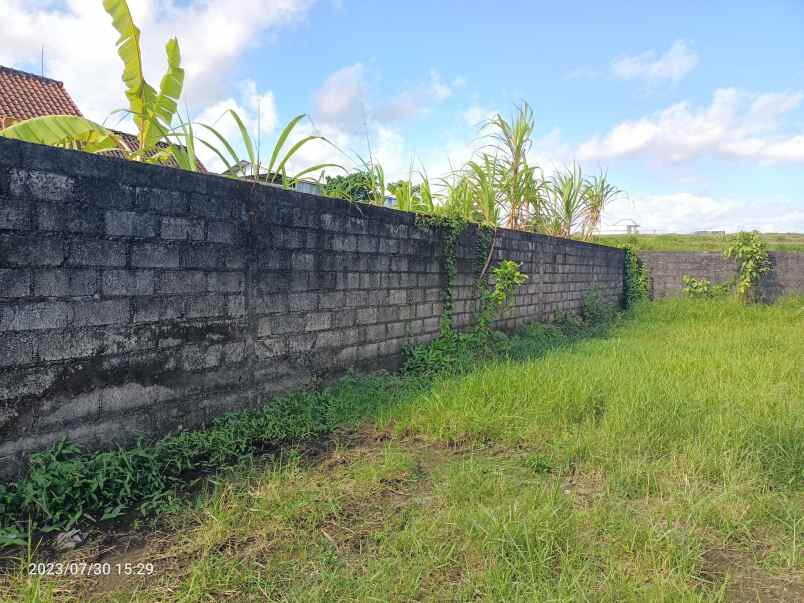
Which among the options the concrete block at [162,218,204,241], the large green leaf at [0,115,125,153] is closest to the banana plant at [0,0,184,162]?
the large green leaf at [0,115,125,153]

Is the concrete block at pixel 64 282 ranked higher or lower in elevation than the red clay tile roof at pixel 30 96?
lower

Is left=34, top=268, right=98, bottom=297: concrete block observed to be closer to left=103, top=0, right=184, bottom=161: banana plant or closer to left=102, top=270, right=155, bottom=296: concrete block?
left=102, top=270, right=155, bottom=296: concrete block

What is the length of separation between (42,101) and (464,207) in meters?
11.8

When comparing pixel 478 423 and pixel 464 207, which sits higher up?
pixel 464 207

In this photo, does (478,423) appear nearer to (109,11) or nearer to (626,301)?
(109,11)

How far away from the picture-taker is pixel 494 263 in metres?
5.96

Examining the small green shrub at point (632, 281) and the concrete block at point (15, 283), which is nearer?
the concrete block at point (15, 283)

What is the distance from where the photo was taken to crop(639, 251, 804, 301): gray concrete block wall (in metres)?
10.7

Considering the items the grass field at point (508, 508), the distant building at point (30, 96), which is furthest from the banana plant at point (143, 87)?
the distant building at point (30, 96)

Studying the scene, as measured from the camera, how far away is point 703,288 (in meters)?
11.1

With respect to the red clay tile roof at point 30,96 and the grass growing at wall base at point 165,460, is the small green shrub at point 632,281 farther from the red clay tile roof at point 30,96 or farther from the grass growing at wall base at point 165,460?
the red clay tile roof at point 30,96

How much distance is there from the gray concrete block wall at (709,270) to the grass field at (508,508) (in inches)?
334

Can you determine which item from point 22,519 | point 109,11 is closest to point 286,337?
point 22,519

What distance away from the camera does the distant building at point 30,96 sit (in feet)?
37.4
